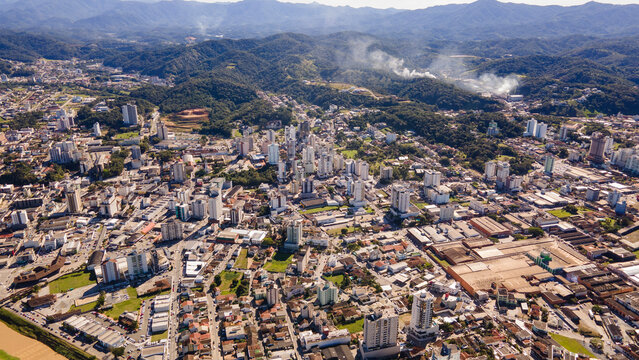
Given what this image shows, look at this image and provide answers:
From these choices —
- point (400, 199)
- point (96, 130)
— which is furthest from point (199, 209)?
point (96, 130)

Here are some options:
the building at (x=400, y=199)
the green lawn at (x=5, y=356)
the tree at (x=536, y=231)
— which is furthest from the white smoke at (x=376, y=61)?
the green lawn at (x=5, y=356)

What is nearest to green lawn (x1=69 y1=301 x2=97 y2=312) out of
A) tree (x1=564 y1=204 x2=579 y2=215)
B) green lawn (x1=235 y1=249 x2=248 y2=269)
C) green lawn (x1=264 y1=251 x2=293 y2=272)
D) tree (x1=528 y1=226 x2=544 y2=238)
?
green lawn (x1=235 y1=249 x2=248 y2=269)

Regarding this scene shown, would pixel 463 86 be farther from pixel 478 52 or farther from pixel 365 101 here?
pixel 478 52

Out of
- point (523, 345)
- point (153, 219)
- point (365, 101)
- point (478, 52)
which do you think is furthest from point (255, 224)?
point (478, 52)

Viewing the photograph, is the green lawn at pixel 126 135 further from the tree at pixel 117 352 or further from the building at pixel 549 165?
the building at pixel 549 165

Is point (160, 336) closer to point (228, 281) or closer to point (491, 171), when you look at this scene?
point (228, 281)

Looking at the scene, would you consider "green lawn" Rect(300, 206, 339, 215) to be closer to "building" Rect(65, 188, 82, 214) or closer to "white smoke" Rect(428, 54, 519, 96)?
"building" Rect(65, 188, 82, 214)
